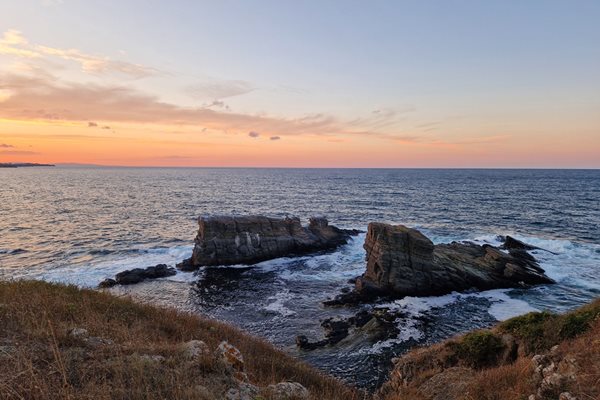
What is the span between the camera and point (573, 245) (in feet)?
145

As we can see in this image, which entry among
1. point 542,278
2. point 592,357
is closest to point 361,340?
point 592,357

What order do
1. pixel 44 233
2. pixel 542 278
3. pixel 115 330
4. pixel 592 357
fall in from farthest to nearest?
1. pixel 44 233
2. pixel 542 278
3. pixel 115 330
4. pixel 592 357

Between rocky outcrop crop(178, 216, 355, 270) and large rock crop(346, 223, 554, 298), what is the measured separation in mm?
11999

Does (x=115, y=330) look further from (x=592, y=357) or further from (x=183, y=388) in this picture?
(x=592, y=357)

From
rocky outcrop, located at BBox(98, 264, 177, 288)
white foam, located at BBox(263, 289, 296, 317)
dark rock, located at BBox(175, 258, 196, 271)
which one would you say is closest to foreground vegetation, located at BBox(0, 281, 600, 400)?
white foam, located at BBox(263, 289, 296, 317)

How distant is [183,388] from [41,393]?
6.87 ft

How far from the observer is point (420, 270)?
3191 cm

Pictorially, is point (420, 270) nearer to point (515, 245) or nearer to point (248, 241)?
point (248, 241)

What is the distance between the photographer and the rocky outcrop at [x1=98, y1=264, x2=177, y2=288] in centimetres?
3263

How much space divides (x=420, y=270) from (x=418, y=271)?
0.74ft

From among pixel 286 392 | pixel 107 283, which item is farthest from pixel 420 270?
pixel 107 283

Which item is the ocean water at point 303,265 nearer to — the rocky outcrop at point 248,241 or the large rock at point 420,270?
the large rock at point 420,270

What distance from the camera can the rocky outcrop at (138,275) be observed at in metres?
32.6

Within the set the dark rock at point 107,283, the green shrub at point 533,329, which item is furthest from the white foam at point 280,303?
the green shrub at point 533,329
